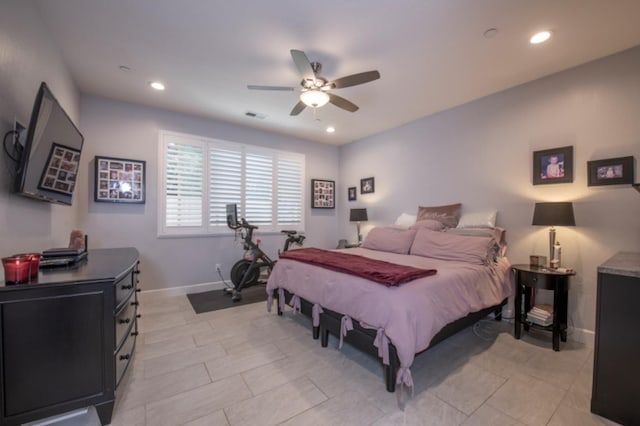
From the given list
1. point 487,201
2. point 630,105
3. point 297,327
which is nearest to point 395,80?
point 487,201

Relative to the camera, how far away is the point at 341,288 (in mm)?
2268

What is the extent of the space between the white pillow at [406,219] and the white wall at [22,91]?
13.8ft

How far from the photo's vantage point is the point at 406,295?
1.87 metres

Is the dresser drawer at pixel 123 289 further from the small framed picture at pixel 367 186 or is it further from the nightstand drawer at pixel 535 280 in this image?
the small framed picture at pixel 367 186

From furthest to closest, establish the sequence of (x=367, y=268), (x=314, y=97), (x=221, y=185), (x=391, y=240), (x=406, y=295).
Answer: (x=221, y=185) → (x=391, y=240) → (x=314, y=97) → (x=367, y=268) → (x=406, y=295)

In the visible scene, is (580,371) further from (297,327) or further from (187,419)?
(187,419)

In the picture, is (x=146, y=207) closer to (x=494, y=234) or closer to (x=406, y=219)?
A: (x=406, y=219)

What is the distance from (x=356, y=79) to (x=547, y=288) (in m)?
2.69

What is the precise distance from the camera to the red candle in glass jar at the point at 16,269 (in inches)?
51.6

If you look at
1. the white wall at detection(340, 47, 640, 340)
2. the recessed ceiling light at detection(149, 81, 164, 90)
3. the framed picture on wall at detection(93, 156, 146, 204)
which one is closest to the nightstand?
the white wall at detection(340, 47, 640, 340)

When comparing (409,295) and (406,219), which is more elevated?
(406,219)

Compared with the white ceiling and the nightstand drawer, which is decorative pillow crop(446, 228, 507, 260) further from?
the white ceiling

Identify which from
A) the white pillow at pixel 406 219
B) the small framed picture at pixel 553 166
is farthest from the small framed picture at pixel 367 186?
the small framed picture at pixel 553 166

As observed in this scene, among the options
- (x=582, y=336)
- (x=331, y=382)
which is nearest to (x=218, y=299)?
(x=331, y=382)
